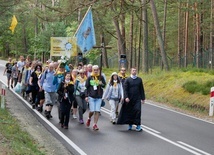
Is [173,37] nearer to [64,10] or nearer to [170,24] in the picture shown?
[170,24]

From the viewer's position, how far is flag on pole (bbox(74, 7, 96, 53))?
17.0 m

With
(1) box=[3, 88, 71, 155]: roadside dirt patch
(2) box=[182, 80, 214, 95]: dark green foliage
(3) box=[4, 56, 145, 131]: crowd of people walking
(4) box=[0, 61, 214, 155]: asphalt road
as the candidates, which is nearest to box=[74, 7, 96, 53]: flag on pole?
(3) box=[4, 56, 145, 131]: crowd of people walking

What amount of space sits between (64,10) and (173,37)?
34.4 metres

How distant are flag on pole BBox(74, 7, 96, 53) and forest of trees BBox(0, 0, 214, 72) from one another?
150 inches

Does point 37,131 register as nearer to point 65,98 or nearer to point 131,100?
point 65,98

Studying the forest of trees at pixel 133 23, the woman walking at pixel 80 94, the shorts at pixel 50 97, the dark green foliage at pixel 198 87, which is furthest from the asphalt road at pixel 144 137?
the forest of trees at pixel 133 23

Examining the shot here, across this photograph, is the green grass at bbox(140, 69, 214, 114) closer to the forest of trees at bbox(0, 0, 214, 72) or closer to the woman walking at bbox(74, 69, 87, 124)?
the forest of trees at bbox(0, 0, 214, 72)

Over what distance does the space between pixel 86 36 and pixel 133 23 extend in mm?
30683

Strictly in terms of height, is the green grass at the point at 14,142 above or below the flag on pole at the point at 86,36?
below

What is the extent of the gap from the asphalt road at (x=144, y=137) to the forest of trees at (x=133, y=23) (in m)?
8.58

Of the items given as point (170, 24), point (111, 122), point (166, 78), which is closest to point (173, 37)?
point (170, 24)

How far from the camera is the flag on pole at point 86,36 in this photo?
17.0 metres

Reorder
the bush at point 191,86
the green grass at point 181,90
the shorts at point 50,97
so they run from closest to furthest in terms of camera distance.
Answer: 1. the shorts at point 50,97
2. the green grass at point 181,90
3. the bush at point 191,86

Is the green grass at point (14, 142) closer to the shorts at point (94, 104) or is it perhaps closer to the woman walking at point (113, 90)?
the shorts at point (94, 104)
